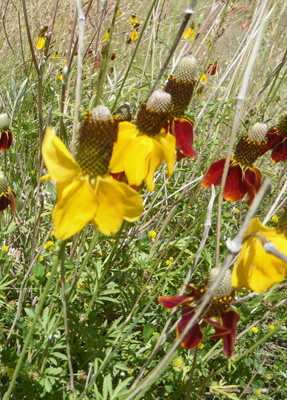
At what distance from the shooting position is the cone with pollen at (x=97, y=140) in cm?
67

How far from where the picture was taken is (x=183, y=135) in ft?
3.65

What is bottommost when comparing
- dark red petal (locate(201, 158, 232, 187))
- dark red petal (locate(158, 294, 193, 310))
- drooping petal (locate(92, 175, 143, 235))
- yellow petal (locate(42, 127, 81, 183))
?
dark red petal (locate(158, 294, 193, 310))

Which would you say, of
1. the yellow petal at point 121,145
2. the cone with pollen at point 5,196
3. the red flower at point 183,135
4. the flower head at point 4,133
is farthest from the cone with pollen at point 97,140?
the flower head at point 4,133

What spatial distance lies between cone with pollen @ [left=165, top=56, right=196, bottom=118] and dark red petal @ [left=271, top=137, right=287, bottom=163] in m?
0.58

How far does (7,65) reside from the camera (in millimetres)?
2822

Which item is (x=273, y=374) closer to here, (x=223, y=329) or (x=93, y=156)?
(x=223, y=329)

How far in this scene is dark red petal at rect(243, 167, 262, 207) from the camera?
122 centimetres

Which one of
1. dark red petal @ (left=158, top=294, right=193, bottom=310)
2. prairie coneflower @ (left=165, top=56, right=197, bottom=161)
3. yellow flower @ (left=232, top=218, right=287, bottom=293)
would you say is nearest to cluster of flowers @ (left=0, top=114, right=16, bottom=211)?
prairie coneflower @ (left=165, top=56, right=197, bottom=161)

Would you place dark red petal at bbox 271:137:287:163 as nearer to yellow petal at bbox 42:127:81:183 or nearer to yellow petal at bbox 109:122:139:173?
yellow petal at bbox 109:122:139:173

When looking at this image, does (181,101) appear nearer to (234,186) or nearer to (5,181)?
(234,186)

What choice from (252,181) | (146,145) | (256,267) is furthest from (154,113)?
(252,181)

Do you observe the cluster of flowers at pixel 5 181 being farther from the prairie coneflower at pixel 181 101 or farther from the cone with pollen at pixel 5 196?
the prairie coneflower at pixel 181 101

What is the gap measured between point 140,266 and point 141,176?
0.87m

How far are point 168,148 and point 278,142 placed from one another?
0.81 meters
